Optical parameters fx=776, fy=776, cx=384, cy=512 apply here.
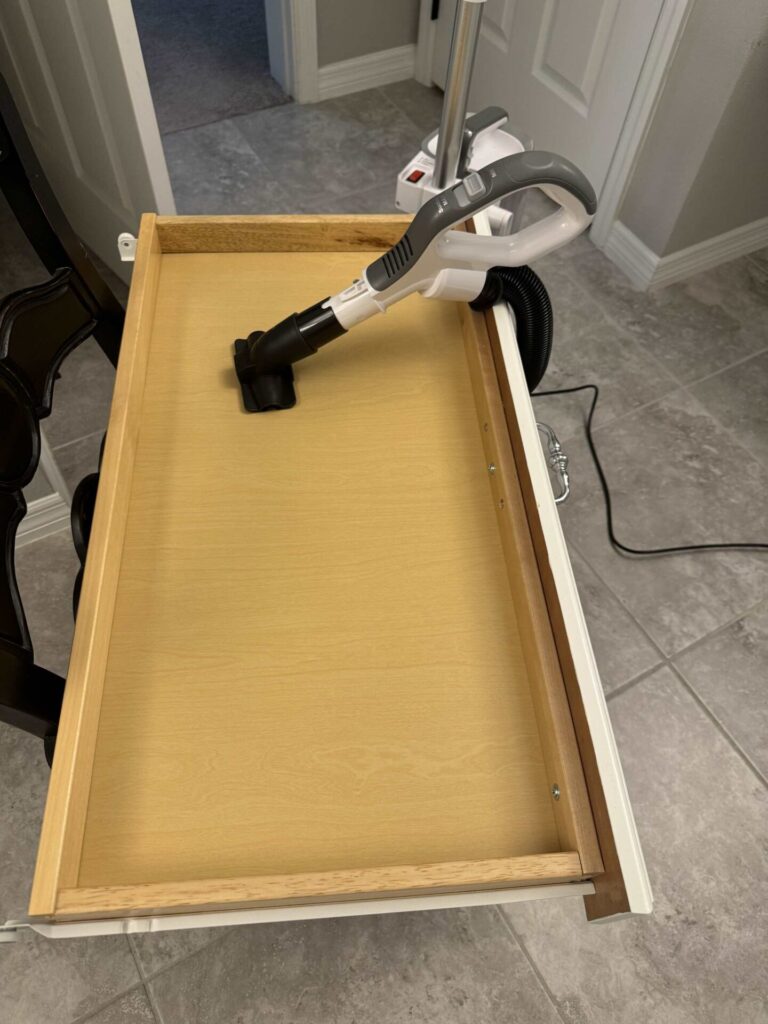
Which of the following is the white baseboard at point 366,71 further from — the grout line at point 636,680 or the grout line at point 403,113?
the grout line at point 636,680

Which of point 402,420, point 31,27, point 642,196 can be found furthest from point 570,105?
point 402,420

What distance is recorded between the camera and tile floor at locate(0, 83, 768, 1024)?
114 cm

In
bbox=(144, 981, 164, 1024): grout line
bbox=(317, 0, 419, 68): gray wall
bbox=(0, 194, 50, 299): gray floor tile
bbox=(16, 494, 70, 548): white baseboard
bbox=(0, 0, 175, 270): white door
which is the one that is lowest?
bbox=(144, 981, 164, 1024): grout line

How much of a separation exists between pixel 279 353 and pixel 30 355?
0.87 ft

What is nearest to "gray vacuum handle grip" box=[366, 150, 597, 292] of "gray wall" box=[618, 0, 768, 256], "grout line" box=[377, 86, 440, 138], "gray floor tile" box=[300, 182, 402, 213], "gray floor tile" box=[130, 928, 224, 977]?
"gray floor tile" box=[130, 928, 224, 977]

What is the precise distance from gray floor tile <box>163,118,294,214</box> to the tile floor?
2 centimetres

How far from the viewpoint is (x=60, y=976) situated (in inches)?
44.8

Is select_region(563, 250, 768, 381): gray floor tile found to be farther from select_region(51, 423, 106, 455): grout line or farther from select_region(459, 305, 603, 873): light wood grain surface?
select_region(51, 423, 106, 455): grout line

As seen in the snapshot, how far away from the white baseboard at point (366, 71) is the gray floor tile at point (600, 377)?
121cm

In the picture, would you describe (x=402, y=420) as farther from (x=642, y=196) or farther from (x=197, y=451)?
(x=642, y=196)

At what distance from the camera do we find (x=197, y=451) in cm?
89

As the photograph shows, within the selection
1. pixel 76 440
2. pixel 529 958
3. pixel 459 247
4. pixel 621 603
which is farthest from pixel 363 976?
pixel 76 440

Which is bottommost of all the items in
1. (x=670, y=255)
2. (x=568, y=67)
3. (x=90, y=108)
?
(x=670, y=255)

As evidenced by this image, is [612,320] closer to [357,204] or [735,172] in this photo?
[735,172]
